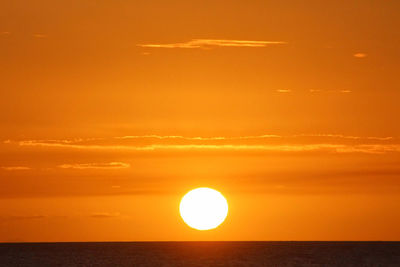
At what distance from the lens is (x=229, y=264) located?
10506cm

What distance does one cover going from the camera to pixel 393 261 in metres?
108

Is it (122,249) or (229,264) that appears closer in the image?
Answer: (229,264)

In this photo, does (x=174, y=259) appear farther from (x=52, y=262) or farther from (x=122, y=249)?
(x=122, y=249)

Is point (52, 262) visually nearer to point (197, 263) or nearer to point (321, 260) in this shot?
point (197, 263)

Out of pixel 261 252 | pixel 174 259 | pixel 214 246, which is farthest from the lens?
pixel 214 246

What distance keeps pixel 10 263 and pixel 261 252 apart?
35623 mm

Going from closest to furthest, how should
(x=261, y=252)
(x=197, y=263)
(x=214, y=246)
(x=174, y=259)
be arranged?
1. (x=197, y=263)
2. (x=174, y=259)
3. (x=261, y=252)
4. (x=214, y=246)

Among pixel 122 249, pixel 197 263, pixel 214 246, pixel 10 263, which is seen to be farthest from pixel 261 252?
pixel 10 263

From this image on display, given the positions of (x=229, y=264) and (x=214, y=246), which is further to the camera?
(x=214, y=246)

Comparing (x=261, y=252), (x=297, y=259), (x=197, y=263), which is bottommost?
(x=197, y=263)

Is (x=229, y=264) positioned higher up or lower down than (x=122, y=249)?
lower down

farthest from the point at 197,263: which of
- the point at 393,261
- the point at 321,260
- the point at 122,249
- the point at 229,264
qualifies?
the point at 122,249

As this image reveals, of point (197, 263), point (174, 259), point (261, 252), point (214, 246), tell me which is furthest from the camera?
point (214, 246)

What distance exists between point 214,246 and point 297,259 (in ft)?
78.3
